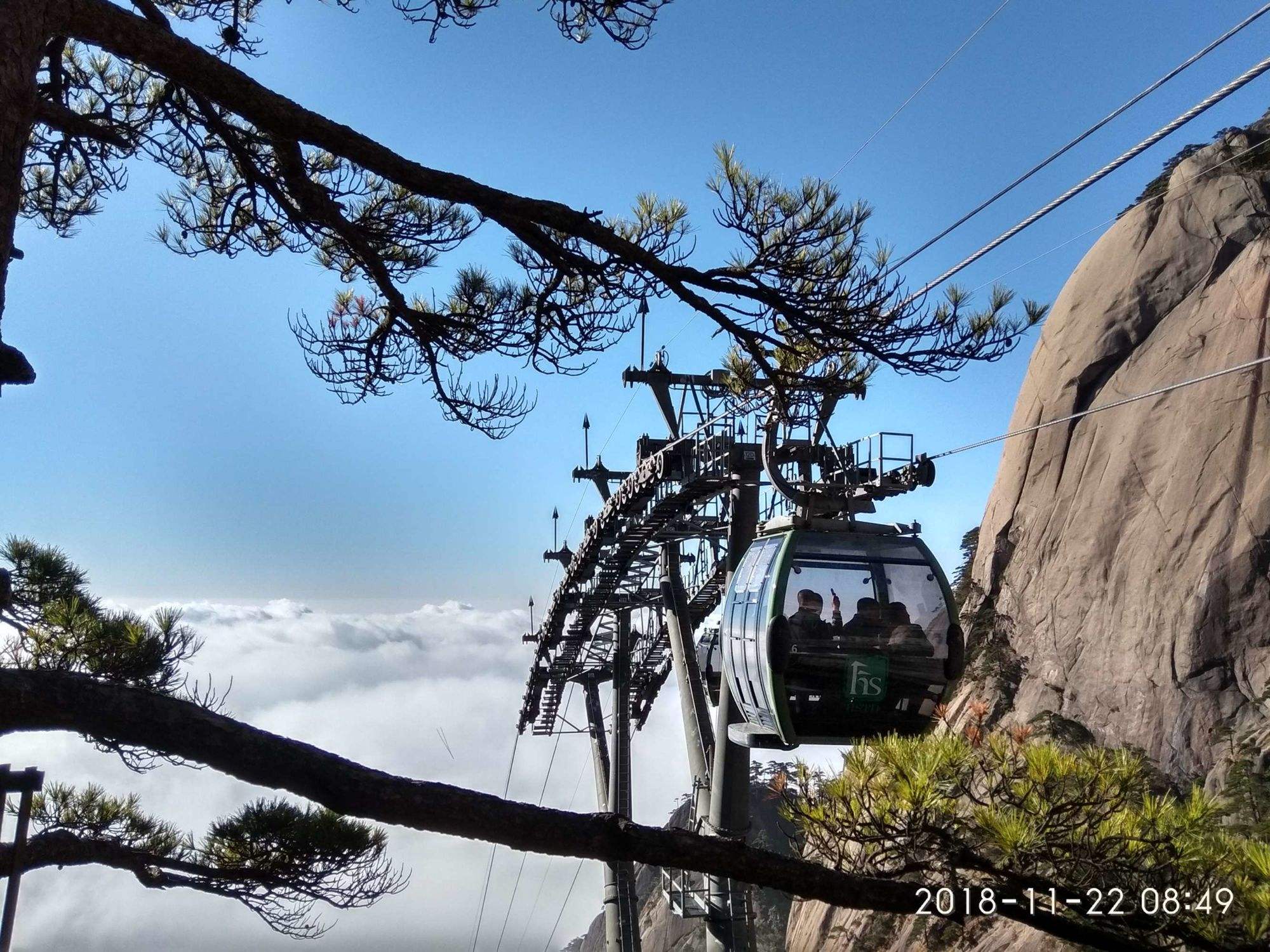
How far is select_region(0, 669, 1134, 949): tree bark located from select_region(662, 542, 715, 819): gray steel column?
347 inches

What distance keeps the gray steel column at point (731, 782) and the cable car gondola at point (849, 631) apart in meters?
3.25

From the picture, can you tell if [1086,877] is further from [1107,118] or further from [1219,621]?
[1219,621]

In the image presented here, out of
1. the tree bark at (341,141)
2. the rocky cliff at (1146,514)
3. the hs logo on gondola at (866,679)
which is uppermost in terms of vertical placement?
the rocky cliff at (1146,514)

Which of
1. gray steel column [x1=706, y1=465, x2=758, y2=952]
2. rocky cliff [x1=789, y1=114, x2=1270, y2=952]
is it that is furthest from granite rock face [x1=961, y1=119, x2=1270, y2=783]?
gray steel column [x1=706, y1=465, x2=758, y2=952]

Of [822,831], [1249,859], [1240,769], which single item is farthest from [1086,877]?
[1240,769]

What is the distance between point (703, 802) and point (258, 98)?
9.68 m

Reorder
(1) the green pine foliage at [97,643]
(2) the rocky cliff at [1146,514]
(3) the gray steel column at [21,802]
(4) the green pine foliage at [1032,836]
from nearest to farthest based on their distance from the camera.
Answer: (3) the gray steel column at [21,802]
(4) the green pine foliage at [1032,836]
(1) the green pine foliage at [97,643]
(2) the rocky cliff at [1146,514]

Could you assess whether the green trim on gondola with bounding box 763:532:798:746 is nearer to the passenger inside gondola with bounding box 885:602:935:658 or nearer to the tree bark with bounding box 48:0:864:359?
the passenger inside gondola with bounding box 885:602:935:658

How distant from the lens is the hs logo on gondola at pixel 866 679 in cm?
663

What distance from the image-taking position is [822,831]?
9.94ft

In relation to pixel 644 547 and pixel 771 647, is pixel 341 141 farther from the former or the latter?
pixel 644 547

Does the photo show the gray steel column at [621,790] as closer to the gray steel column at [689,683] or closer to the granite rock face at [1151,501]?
the gray steel column at [689,683]

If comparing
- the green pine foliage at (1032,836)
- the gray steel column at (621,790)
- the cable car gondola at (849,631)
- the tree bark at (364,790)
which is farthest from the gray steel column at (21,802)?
the gray steel column at (621,790)

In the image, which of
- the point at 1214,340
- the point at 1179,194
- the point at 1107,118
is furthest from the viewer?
the point at 1179,194
